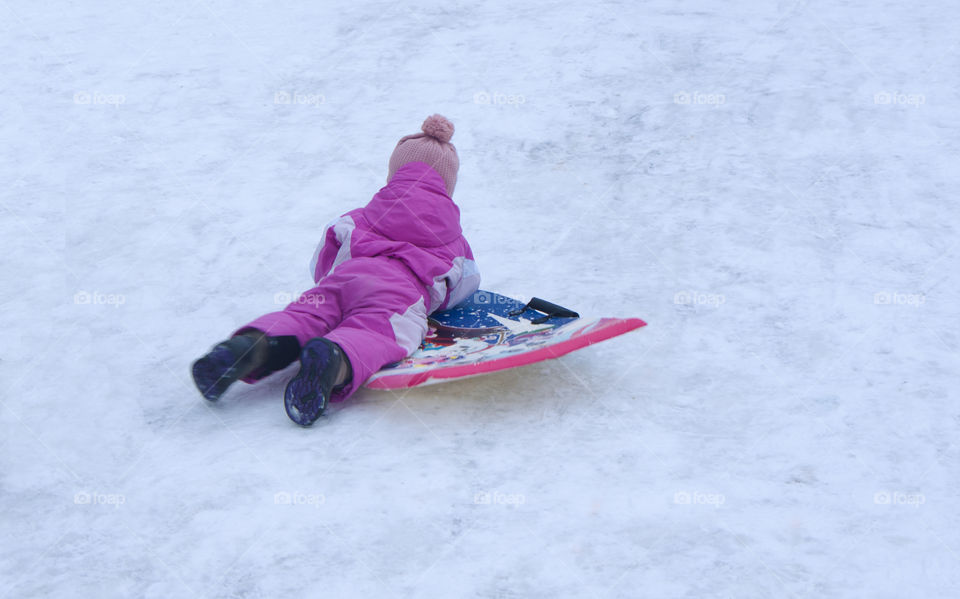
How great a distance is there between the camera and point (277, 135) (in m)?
5.03

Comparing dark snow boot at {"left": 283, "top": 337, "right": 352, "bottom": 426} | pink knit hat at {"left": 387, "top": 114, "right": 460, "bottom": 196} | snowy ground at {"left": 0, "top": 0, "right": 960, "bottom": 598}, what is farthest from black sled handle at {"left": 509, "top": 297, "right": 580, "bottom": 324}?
dark snow boot at {"left": 283, "top": 337, "right": 352, "bottom": 426}

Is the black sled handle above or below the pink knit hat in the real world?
below

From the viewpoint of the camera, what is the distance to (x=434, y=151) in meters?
3.39

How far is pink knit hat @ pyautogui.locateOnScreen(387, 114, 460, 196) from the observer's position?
11.1ft

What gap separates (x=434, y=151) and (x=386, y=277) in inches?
23.8

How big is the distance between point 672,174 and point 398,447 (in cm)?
239

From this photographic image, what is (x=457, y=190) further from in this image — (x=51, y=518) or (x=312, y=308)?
(x=51, y=518)

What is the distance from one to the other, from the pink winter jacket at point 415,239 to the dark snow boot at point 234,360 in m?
0.52

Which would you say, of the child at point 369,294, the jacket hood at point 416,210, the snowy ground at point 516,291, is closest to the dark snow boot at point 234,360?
the child at point 369,294

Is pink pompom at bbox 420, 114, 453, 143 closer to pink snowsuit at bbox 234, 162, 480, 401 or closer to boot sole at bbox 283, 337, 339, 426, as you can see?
pink snowsuit at bbox 234, 162, 480, 401

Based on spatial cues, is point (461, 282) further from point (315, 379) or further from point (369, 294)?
point (315, 379)

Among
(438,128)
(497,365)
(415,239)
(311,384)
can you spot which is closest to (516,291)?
(415,239)

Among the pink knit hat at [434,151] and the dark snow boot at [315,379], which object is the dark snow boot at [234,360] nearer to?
the dark snow boot at [315,379]

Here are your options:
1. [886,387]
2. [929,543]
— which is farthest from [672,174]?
[929,543]
